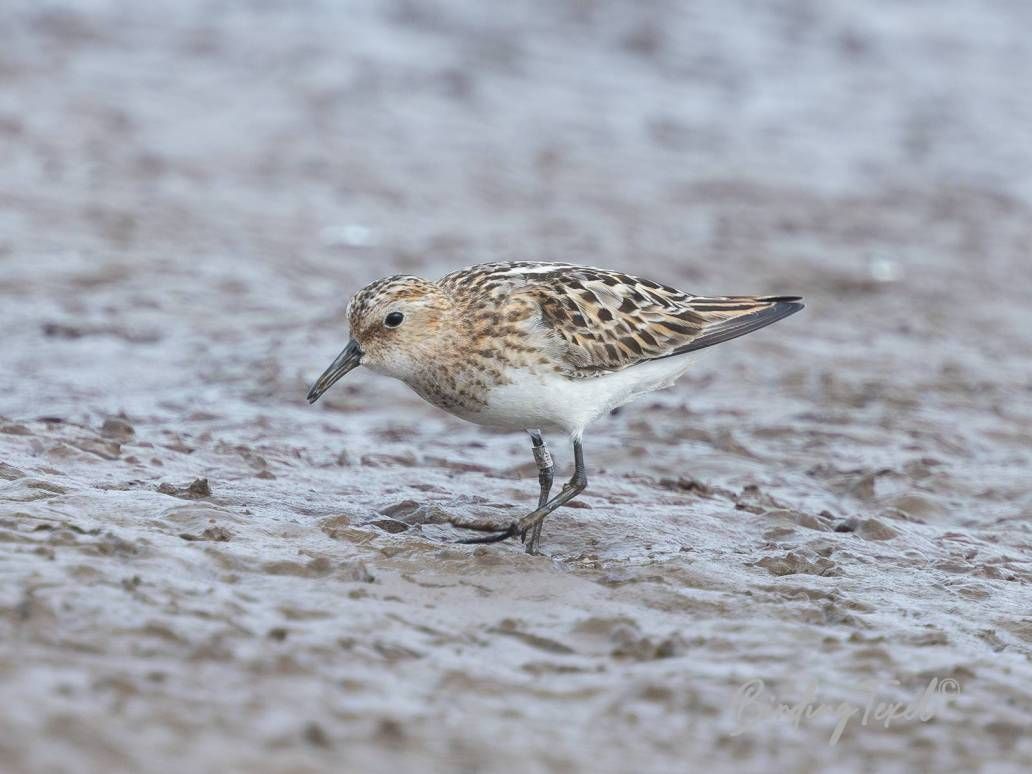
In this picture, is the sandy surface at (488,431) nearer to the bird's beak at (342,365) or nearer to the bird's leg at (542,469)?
the bird's leg at (542,469)

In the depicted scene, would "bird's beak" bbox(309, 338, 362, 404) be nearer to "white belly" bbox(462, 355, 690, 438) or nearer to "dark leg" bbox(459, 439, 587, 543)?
"white belly" bbox(462, 355, 690, 438)

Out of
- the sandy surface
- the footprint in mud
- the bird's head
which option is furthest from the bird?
the footprint in mud

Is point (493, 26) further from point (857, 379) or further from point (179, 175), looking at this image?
point (857, 379)

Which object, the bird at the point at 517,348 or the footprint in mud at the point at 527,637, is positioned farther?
the bird at the point at 517,348

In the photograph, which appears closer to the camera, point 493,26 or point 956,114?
point 956,114

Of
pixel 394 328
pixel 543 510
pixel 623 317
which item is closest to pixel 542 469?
pixel 543 510

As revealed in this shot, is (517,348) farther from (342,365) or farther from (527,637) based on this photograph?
(527,637)

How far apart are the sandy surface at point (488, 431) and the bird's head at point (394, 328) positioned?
724 millimetres

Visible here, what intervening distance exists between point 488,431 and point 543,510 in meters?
2.54

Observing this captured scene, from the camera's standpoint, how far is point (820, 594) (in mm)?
6375

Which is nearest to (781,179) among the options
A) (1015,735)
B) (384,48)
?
(384,48)

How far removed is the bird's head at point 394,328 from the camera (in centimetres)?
696

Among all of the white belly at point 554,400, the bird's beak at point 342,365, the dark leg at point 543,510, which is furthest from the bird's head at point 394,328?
the dark leg at point 543,510

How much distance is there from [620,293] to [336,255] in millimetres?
5620
